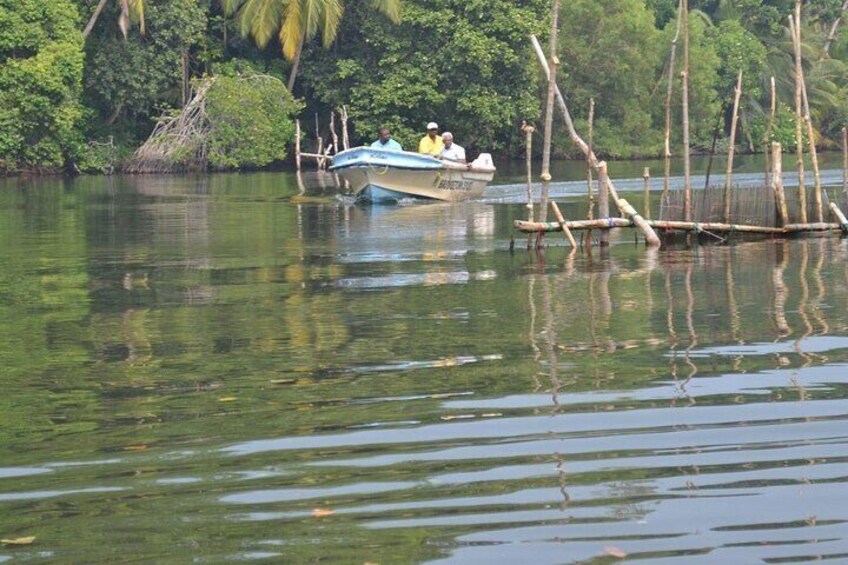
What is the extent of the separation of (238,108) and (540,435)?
41600mm

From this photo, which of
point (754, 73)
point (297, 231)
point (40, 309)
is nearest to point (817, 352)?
point (40, 309)

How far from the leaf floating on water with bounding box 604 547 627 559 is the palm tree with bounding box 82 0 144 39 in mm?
41829

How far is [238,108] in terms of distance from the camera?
49.7 metres

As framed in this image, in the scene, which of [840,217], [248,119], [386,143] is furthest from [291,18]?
[840,217]

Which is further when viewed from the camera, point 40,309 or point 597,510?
point 40,309

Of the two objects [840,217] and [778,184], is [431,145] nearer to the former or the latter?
[840,217]

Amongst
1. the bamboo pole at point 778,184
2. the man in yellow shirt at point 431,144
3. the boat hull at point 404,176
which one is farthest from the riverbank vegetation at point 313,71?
the bamboo pole at point 778,184

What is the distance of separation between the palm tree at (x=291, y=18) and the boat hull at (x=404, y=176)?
15.0 m

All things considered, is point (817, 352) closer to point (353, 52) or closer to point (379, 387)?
point (379, 387)

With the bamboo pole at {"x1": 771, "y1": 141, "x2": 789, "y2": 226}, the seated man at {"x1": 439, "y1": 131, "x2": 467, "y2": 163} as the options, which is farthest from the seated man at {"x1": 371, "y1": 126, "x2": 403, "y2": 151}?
the bamboo pole at {"x1": 771, "y1": 141, "x2": 789, "y2": 226}

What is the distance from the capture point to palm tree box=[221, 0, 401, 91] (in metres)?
49.2

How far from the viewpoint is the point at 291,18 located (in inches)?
1934

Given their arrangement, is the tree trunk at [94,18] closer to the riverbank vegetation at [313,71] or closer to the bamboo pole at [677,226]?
the riverbank vegetation at [313,71]

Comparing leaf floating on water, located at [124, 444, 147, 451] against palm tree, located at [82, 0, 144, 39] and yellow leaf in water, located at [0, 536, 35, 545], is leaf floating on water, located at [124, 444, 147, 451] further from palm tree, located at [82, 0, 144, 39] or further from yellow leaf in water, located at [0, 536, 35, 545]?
palm tree, located at [82, 0, 144, 39]
